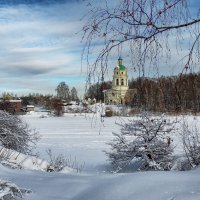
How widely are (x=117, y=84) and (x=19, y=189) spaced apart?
5.39ft

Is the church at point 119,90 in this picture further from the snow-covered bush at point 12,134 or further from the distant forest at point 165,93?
the snow-covered bush at point 12,134

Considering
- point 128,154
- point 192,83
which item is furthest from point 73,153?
point 192,83

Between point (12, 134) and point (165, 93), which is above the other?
point (165, 93)

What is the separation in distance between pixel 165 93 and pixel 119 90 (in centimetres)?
42

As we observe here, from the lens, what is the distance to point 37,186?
5430 millimetres

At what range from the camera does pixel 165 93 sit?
4.32 metres

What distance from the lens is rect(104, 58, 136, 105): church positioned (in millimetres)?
4172

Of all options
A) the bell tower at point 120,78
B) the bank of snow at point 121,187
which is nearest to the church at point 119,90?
the bell tower at point 120,78

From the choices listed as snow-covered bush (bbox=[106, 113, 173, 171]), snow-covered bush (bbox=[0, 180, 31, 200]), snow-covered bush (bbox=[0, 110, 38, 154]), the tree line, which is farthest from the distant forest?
snow-covered bush (bbox=[106, 113, 173, 171])

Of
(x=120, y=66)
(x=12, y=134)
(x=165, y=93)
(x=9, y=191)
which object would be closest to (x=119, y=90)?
(x=120, y=66)

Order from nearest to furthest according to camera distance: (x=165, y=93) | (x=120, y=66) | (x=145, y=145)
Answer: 1. (x=120, y=66)
2. (x=165, y=93)
3. (x=145, y=145)

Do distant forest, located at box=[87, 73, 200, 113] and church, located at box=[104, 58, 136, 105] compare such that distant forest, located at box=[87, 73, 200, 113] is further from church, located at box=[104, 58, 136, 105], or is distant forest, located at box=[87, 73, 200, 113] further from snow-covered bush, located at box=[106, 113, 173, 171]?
snow-covered bush, located at box=[106, 113, 173, 171]

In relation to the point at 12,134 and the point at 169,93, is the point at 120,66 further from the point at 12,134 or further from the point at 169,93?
the point at 12,134

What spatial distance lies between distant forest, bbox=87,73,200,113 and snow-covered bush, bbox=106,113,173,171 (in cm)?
1330
